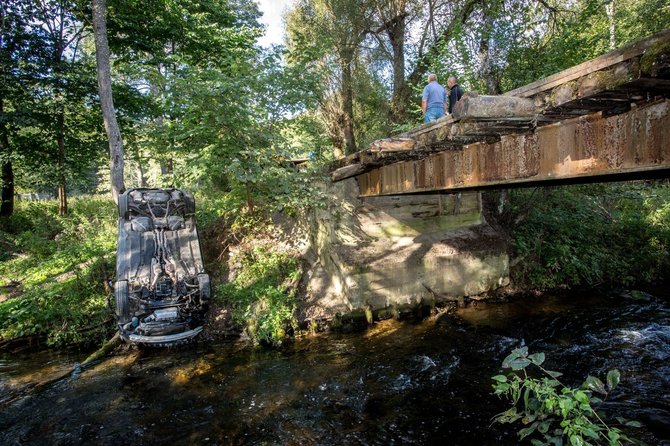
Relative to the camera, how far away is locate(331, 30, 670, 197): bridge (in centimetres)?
216

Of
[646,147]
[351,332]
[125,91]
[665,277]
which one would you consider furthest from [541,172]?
[125,91]

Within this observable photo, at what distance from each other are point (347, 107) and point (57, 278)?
11.8 meters

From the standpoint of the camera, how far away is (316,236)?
901 centimetres

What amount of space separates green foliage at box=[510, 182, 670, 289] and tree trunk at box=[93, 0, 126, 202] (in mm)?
11517

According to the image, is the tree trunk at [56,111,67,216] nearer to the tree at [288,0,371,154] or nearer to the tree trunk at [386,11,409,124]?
the tree at [288,0,371,154]

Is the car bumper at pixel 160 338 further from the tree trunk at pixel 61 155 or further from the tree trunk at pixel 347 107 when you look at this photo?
the tree trunk at pixel 347 107

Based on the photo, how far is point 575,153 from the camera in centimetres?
297

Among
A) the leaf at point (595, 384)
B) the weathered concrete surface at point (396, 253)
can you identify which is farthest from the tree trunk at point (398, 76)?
the leaf at point (595, 384)

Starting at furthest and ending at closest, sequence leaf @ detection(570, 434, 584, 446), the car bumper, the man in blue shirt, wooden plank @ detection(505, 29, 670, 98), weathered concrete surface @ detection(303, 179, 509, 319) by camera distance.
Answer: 1. weathered concrete surface @ detection(303, 179, 509, 319)
2. the man in blue shirt
3. the car bumper
4. leaf @ detection(570, 434, 584, 446)
5. wooden plank @ detection(505, 29, 670, 98)

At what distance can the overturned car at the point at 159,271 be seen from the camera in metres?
5.83

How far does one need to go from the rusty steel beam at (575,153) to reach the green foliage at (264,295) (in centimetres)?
450

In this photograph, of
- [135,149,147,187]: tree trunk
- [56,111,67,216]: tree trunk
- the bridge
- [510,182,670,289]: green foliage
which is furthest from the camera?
[56,111,67,216]: tree trunk

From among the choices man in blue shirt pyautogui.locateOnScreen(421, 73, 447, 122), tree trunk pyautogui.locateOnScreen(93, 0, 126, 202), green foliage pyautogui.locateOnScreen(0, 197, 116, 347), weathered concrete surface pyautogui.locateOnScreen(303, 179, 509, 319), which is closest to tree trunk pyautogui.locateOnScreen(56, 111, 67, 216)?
green foliage pyautogui.locateOnScreen(0, 197, 116, 347)

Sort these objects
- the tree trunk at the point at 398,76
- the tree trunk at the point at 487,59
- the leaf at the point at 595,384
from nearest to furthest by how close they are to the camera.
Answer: the leaf at the point at 595,384
the tree trunk at the point at 487,59
the tree trunk at the point at 398,76
